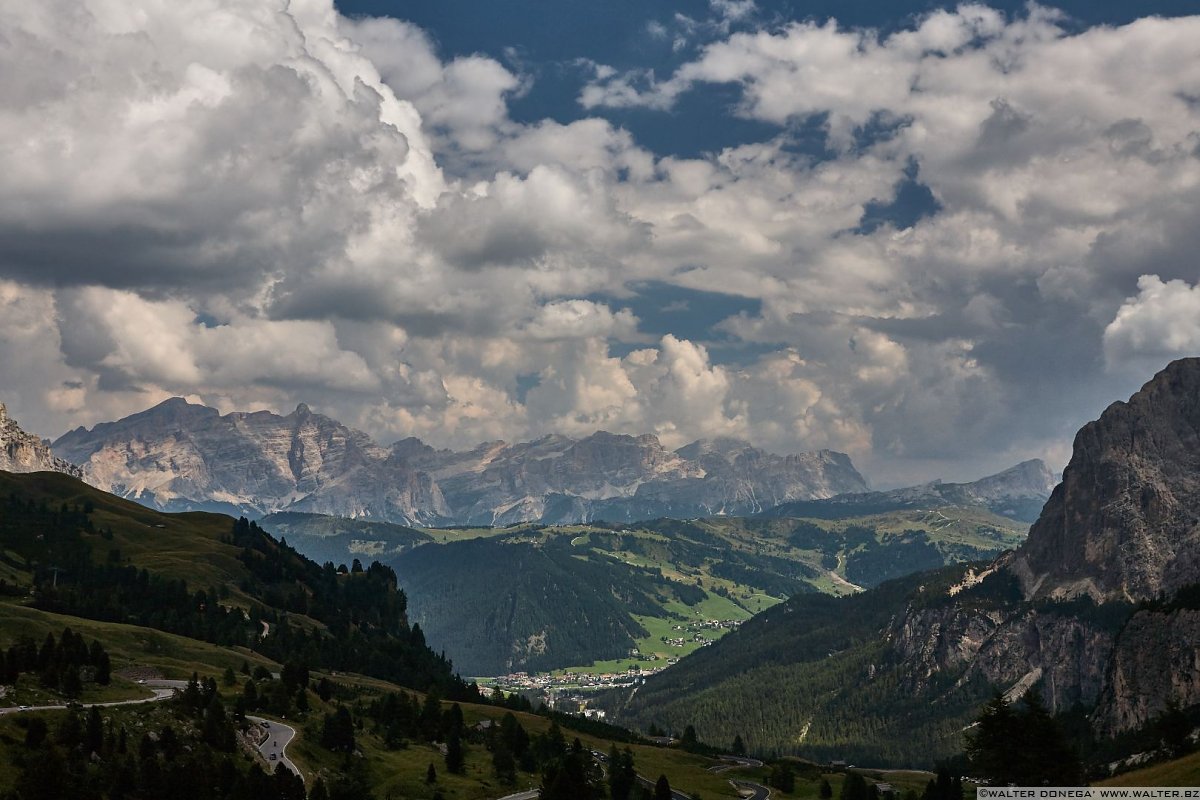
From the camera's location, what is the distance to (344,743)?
188m

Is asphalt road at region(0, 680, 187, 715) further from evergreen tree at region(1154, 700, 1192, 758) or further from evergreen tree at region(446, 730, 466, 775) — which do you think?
evergreen tree at region(1154, 700, 1192, 758)

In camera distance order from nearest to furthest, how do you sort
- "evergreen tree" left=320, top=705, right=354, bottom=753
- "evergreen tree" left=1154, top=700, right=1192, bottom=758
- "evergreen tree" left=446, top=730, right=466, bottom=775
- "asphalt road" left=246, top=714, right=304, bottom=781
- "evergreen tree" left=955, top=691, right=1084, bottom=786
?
1. "evergreen tree" left=955, top=691, right=1084, bottom=786
2. "asphalt road" left=246, top=714, right=304, bottom=781
3. "evergreen tree" left=1154, top=700, right=1192, bottom=758
4. "evergreen tree" left=320, top=705, right=354, bottom=753
5. "evergreen tree" left=446, top=730, right=466, bottom=775

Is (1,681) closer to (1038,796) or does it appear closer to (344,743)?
(344,743)

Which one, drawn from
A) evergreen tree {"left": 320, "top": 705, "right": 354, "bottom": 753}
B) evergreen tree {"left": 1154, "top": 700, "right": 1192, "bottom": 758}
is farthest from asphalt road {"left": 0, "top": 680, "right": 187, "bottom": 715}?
evergreen tree {"left": 1154, "top": 700, "right": 1192, "bottom": 758}

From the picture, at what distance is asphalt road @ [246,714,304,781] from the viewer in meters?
165

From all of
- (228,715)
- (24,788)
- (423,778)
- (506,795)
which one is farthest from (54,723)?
(506,795)

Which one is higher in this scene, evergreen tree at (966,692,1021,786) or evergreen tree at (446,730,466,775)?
evergreen tree at (966,692,1021,786)

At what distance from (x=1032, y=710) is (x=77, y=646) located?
160920mm

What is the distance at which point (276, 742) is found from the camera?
176m

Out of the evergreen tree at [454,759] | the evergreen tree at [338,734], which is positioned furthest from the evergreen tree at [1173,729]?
the evergreen tree at [338,734]

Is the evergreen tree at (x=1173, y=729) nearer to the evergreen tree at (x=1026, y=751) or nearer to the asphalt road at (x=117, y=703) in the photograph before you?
the evergreen tree at (x=1026, y=751)

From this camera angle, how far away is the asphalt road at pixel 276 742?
165125 millimetres

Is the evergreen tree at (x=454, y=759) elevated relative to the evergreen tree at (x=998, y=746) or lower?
lower

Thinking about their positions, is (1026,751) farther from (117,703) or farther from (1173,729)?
(117,703)
